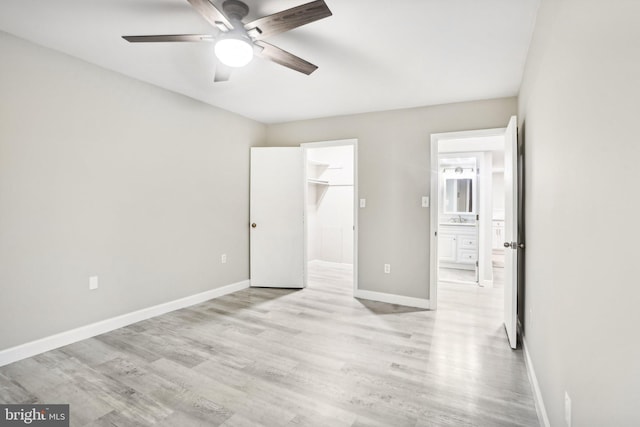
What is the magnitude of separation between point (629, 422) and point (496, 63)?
2.82 m

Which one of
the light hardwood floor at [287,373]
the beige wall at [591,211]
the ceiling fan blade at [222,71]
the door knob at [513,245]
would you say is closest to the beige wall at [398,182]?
the light hardwood floor at [287,373]

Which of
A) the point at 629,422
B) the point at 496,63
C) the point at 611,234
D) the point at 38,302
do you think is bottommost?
the point at 38,302

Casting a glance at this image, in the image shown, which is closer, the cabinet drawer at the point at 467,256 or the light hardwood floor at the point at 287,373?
the light hardwood floor at the point at 287,373

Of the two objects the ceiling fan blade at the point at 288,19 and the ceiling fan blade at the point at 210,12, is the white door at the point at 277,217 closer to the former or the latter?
the ceiling fan blade at the point at 288,19

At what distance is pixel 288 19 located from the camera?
72.3 inches

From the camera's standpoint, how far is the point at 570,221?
4.19 feet

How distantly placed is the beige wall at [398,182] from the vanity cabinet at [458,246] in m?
2.84

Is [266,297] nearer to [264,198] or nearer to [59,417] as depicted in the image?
[264,198]

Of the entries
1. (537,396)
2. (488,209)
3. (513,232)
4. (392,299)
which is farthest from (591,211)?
(488,209)

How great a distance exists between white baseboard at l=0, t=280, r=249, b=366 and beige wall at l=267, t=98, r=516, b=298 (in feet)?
7.13

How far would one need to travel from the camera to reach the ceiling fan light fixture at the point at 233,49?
6.63ft

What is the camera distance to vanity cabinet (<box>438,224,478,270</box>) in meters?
6.40

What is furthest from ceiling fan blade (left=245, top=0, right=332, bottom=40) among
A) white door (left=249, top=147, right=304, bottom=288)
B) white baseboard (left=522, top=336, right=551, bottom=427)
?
white door (left=249, top=147, right=304, bottom=288)

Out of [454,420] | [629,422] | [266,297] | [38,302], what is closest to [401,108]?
[266,297]
